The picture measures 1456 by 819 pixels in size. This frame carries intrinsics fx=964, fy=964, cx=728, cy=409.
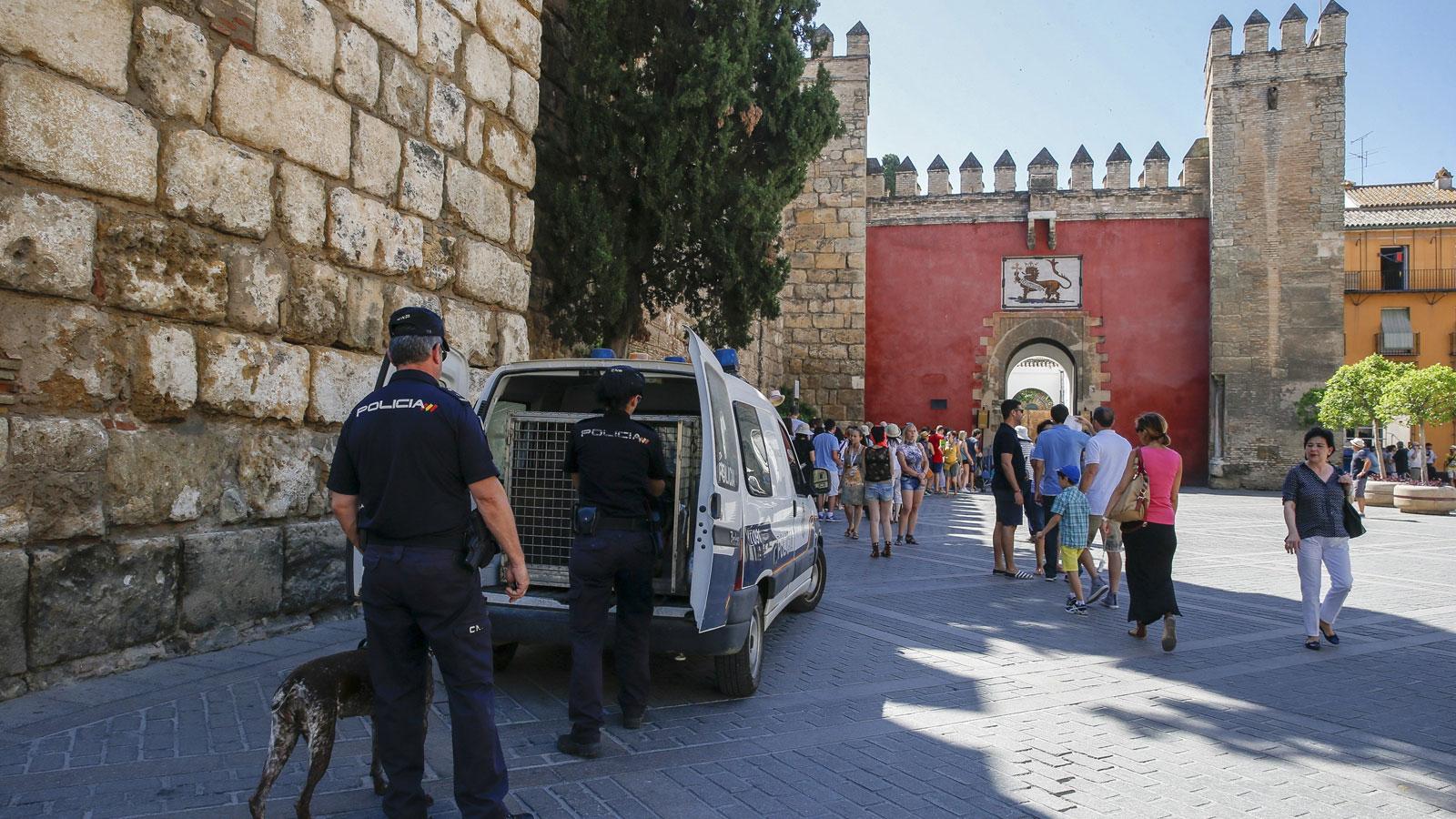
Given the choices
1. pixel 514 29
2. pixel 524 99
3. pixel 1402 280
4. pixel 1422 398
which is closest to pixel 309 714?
pixel 524 99

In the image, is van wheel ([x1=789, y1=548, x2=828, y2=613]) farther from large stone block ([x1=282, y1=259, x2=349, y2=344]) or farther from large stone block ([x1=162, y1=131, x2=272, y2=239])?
large stone block ([x1=162, y1=131, x2=272, y2=239])

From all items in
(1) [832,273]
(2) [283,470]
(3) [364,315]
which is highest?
(1) [832,273]

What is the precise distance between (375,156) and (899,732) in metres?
4.67

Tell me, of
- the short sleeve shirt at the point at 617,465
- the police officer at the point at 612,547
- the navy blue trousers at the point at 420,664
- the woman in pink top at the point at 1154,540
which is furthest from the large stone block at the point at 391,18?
the woman in pink top at the point at 1154,540

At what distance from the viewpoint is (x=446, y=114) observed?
6.75 m

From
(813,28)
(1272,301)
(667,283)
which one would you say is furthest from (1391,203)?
(667,283)

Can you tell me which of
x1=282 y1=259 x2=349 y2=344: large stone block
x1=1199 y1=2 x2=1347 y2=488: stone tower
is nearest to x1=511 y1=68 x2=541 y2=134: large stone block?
x1=282 y1=259 x2=349 y2=344: large stone block

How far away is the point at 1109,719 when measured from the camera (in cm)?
454

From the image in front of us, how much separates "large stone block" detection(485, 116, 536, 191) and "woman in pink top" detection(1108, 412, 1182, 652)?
498cm

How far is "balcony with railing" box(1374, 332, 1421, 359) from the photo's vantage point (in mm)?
33844

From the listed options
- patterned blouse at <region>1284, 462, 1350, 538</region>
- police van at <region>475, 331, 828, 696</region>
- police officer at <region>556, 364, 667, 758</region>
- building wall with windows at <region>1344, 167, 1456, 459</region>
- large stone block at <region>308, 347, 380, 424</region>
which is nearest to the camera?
police officer at <region>556, 364, 667, 758</region>

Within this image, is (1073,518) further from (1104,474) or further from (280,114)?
(280,114)

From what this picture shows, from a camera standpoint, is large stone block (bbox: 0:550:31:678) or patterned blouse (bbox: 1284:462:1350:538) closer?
large stone block (bbox: 0:550:31:678)

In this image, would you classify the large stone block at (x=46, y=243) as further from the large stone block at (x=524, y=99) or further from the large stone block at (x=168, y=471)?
the large stone block at (x=524, y=99)
